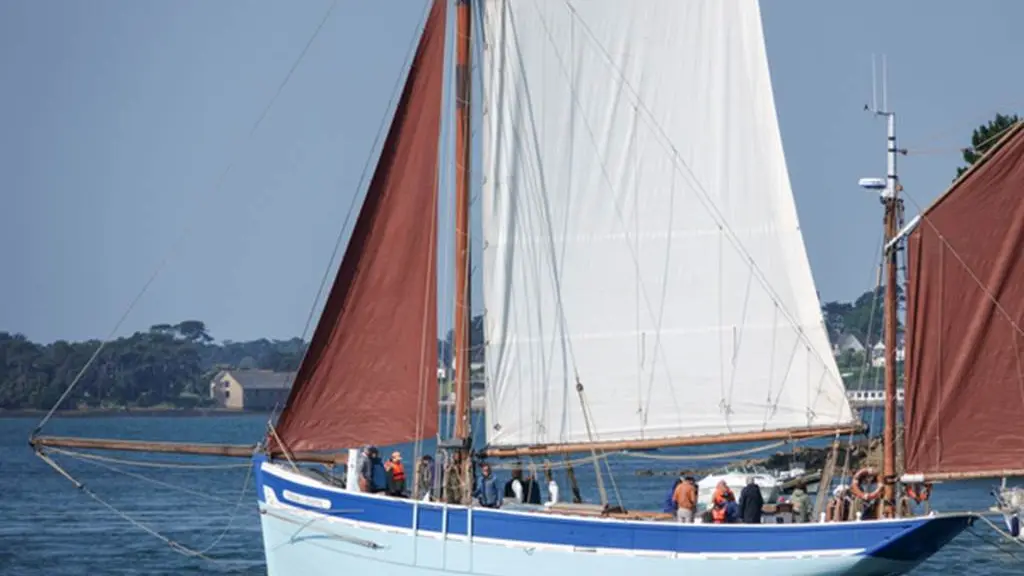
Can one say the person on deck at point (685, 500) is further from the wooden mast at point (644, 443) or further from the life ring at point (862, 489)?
the life ring at point (862, 489)

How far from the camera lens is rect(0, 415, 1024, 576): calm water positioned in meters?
58.3

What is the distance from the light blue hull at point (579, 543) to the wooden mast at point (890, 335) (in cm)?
163

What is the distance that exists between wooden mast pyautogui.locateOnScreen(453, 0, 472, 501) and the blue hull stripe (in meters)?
2.56

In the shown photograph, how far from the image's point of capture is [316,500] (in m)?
45.3

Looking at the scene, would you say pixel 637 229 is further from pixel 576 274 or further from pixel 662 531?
pixel 662 531

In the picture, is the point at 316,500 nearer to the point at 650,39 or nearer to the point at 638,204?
the point at 638,204

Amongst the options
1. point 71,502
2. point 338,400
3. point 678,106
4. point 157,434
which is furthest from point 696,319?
point 157,434

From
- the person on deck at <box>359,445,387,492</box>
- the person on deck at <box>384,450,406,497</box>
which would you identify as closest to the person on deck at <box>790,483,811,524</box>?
the person on deck at <box>384,450,406,497</box>

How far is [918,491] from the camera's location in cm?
4419

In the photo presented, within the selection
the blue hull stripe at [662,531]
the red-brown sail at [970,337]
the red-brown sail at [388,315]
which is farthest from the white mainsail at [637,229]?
the red-brown sail at [970,337]

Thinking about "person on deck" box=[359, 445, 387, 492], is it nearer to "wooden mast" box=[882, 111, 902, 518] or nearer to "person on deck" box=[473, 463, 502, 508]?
"person on deck" box=[473, 463, 502, 508]

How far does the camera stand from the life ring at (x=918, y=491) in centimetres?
4375

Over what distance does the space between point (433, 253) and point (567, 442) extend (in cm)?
491

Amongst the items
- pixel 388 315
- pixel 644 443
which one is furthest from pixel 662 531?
pixel 388 315
